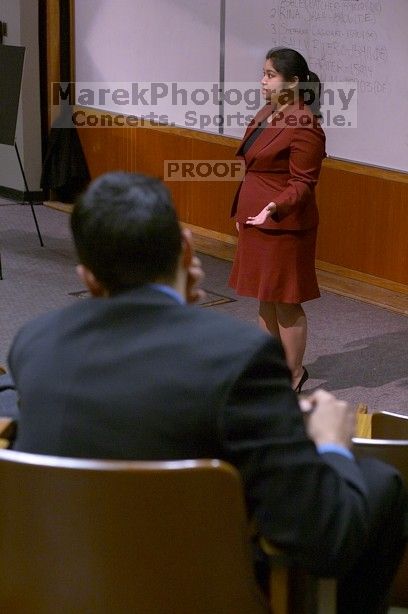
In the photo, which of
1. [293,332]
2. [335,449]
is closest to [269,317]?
[293,332]

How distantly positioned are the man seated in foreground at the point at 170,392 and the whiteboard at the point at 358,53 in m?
3.91

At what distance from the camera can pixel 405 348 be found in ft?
15.3

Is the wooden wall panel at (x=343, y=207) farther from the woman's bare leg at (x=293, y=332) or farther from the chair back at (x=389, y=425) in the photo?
the chair back at (x=389, y=425)

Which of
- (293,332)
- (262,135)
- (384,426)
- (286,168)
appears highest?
(262,135)

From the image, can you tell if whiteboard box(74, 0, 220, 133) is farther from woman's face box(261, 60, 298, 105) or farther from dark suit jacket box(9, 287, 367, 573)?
dark suit jacket box(9, 287, 367, 573)

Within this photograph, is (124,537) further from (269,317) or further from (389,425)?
Answer: (269,317)

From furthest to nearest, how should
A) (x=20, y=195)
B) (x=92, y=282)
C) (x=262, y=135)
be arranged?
(x=20, y=195) < (x=262, y=135) < (x=92, y=282)

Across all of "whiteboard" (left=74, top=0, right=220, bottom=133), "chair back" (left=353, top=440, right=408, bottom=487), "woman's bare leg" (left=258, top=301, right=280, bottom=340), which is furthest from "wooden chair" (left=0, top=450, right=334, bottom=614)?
"whiteboard" (left=74, top=0, right=220, bottom=133)

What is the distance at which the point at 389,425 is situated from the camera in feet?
6.85

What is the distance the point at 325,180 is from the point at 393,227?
1.69 feet

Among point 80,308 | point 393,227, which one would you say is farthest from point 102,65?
point 80,308

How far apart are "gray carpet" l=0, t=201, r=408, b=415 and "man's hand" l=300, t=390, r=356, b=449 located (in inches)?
87.9

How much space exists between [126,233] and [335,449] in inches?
18.4

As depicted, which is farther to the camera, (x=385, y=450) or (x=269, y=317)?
(x=269, y=317)
